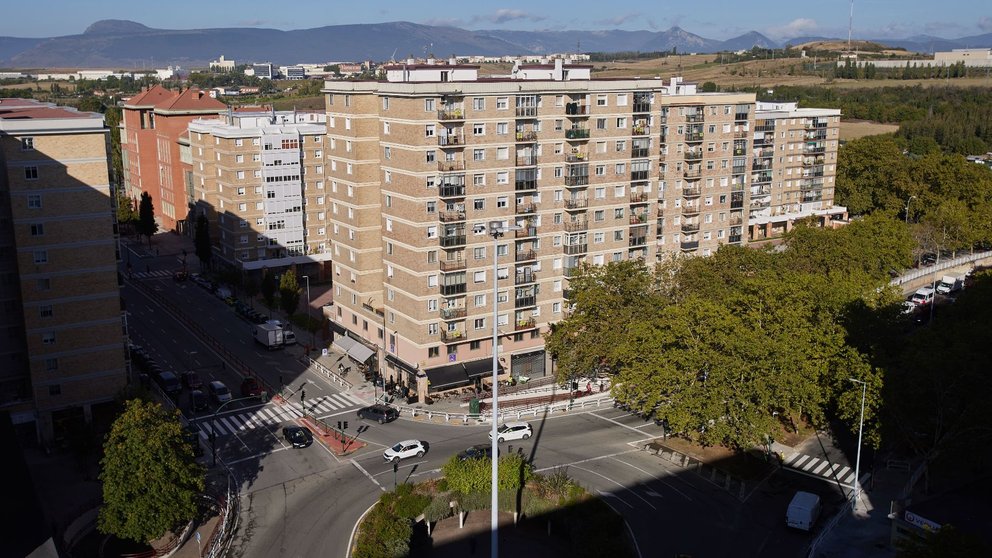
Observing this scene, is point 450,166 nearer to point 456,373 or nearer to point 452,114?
point 452,114

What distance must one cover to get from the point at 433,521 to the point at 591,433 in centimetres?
1536

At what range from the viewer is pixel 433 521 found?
44.1 metres

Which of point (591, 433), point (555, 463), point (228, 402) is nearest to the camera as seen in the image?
point (555, 463)

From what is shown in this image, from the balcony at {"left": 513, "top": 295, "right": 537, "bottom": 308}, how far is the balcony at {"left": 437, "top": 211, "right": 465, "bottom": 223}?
26.4 feet

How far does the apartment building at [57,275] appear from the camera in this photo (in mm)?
51250

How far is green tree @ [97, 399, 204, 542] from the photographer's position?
133 ft

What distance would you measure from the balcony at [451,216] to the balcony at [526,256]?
5788 mm

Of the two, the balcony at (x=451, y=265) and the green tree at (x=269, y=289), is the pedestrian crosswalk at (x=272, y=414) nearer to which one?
the balcony at (x=451, y=265)

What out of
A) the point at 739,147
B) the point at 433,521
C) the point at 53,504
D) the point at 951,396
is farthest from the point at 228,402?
the point at 739,147

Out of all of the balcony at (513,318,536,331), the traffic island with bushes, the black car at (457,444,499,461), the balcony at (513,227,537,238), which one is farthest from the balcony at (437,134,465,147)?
the traffic island with bushes

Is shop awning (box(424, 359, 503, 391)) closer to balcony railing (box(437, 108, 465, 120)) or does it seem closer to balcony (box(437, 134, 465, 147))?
balcony (box(437, 134, 465, 147))

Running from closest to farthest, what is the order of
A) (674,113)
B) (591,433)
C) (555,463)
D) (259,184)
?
1. (555,463)
2. (591,433)
3. (674,113)
4. (259,184)

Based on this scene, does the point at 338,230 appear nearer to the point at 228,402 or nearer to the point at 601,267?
the point at 228,402

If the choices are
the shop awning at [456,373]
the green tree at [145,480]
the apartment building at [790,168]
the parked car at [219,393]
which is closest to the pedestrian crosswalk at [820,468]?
the shop awning at [456,373]
